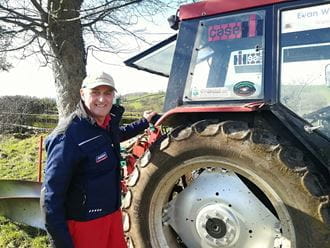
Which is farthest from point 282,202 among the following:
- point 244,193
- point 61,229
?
point 61,229

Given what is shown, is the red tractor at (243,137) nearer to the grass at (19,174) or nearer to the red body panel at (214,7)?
the red body panel at (214,7)

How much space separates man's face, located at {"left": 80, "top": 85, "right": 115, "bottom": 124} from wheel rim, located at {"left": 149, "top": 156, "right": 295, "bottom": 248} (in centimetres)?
79

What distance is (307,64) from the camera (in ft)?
8.70

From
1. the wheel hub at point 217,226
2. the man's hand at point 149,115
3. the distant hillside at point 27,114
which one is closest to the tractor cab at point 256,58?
the man's hand at point 149,115

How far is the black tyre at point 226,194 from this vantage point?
245 centimetres

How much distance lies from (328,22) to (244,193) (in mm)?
1195

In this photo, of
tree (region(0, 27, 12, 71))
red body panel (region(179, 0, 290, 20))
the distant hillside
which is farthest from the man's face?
the distant hillside

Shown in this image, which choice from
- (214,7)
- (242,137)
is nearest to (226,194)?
(242,137)

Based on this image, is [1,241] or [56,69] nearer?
[1,241]

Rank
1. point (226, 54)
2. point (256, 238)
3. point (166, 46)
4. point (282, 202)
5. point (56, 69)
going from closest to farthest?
point (282, 202), point (256, 238), point (226, 54), point (166, 46), point (56, 69)

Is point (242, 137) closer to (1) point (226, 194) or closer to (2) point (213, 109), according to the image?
(2) point (213, 109)

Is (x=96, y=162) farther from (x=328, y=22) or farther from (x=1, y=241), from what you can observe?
(x=1, y=241)

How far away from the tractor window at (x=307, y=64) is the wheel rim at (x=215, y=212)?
22.0 inches

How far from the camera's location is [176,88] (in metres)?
3.07
